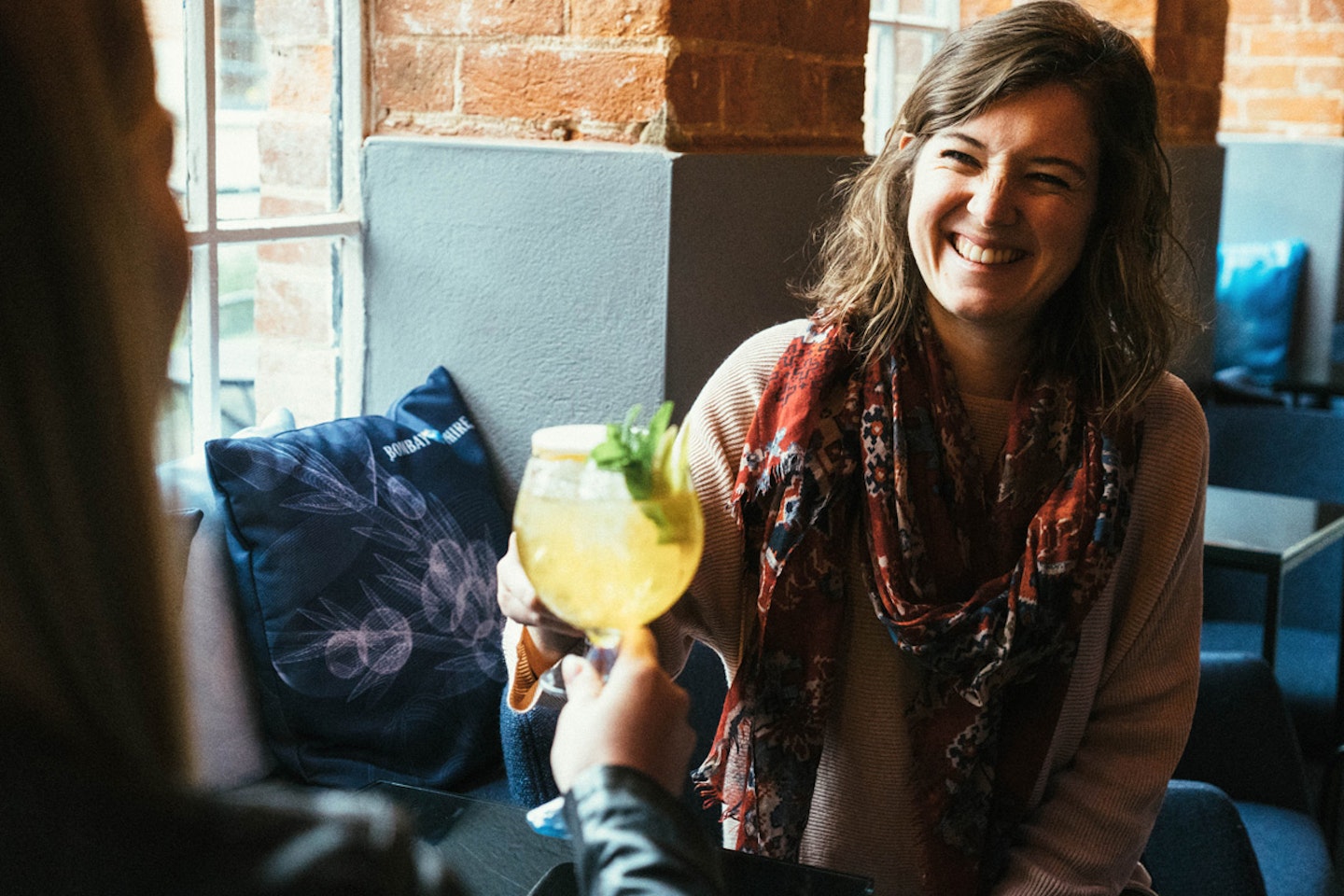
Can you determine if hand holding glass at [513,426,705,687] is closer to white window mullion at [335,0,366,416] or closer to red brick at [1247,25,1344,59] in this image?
white window mullion at [335,0,366,416]

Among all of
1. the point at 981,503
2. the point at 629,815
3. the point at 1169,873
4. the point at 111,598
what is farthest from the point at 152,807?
the point at 1169,873

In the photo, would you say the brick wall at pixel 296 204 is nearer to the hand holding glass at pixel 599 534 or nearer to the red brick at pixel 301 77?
the red brick at pixel 301 77

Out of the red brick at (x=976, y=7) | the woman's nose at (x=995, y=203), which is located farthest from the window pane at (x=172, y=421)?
the red brick at (x=976, y=7)

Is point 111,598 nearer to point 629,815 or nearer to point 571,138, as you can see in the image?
point 629,815

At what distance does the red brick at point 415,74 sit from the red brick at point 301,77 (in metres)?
0.08

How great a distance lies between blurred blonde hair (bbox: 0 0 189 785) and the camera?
475mm

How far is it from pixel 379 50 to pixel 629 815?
1663 mm

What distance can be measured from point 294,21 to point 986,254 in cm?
121

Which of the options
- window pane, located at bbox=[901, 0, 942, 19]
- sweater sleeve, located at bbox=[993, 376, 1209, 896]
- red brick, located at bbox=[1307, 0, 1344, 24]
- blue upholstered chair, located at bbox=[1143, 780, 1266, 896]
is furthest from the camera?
red brick, located at bbox=[1307, 0, 1344, 24]

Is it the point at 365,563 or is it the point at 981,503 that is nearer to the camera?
the point at 981,503

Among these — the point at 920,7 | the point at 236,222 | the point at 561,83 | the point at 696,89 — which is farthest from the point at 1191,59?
the point at 236,222

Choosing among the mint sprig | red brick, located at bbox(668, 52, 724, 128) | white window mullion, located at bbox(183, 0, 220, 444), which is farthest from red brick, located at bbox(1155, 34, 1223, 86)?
the mint sprig

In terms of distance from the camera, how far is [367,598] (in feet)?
5.82

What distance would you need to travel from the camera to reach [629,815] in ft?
2.49
